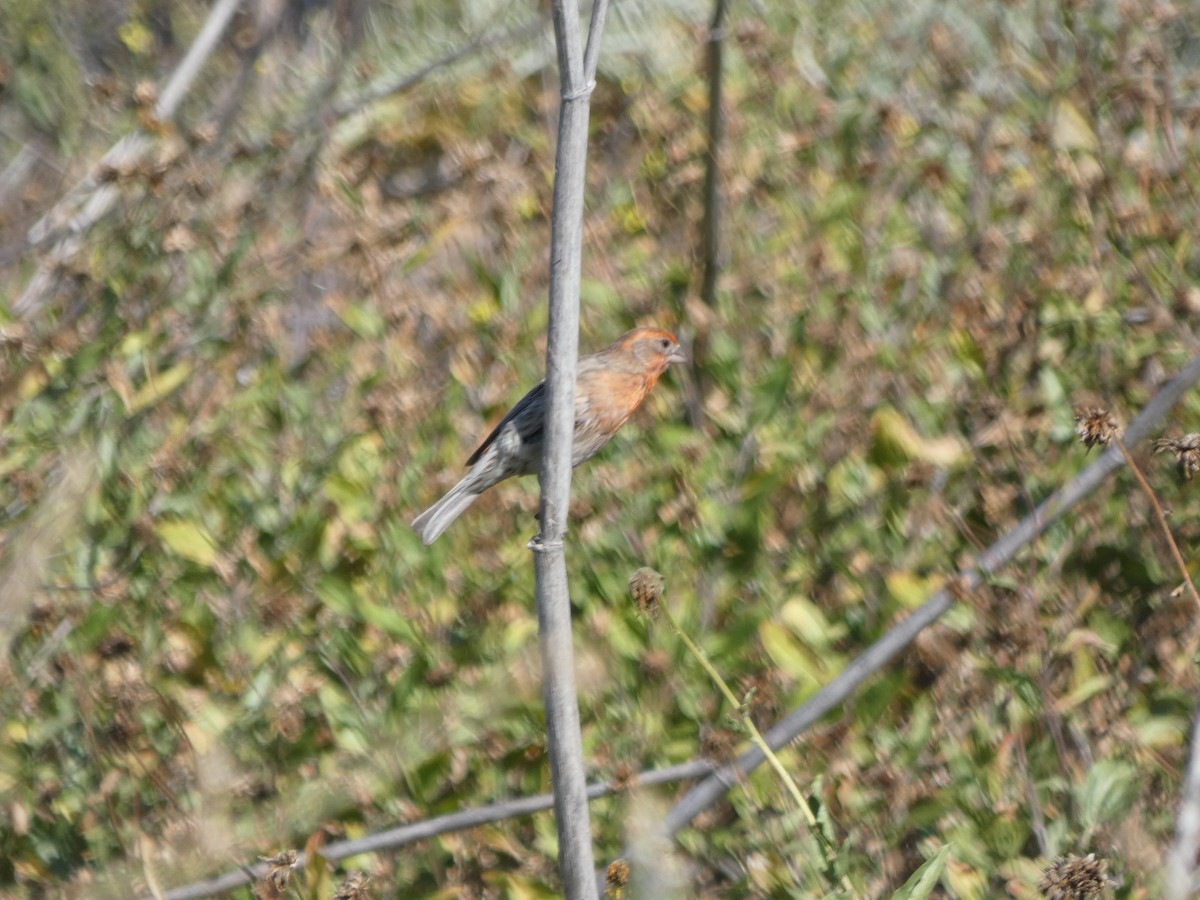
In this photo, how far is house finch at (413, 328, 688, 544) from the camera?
168 inches

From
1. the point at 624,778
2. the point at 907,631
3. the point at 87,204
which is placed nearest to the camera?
the point at 907,631

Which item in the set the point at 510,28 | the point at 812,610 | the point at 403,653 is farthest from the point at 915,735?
the point at 510,28

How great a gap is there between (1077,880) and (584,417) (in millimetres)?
2241

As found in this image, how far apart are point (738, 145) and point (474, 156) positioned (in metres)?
1.12

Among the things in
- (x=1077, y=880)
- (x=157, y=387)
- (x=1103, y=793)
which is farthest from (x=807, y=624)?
(x=157, y=387)

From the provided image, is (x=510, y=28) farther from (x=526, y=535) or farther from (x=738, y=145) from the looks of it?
(x=526, y=535)

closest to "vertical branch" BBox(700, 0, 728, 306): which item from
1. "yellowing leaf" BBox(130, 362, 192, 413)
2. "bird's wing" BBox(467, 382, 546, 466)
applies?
"bird's wing" BBox(467, 382, 546, 466)

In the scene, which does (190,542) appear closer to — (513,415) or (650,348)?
(513,415)

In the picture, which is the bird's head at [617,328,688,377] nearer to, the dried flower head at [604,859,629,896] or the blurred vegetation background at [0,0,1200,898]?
the blurred vegetation background at [0,0,1200,898]

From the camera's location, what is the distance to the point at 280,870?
10.0ft

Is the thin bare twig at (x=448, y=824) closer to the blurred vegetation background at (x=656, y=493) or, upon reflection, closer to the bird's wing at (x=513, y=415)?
the blurred vegetation background at (x=656, y=493)

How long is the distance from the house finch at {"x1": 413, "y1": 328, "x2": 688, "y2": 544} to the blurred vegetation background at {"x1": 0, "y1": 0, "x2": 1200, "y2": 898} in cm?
15

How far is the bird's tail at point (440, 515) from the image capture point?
4168 millimetres

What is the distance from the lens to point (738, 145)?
594cm
